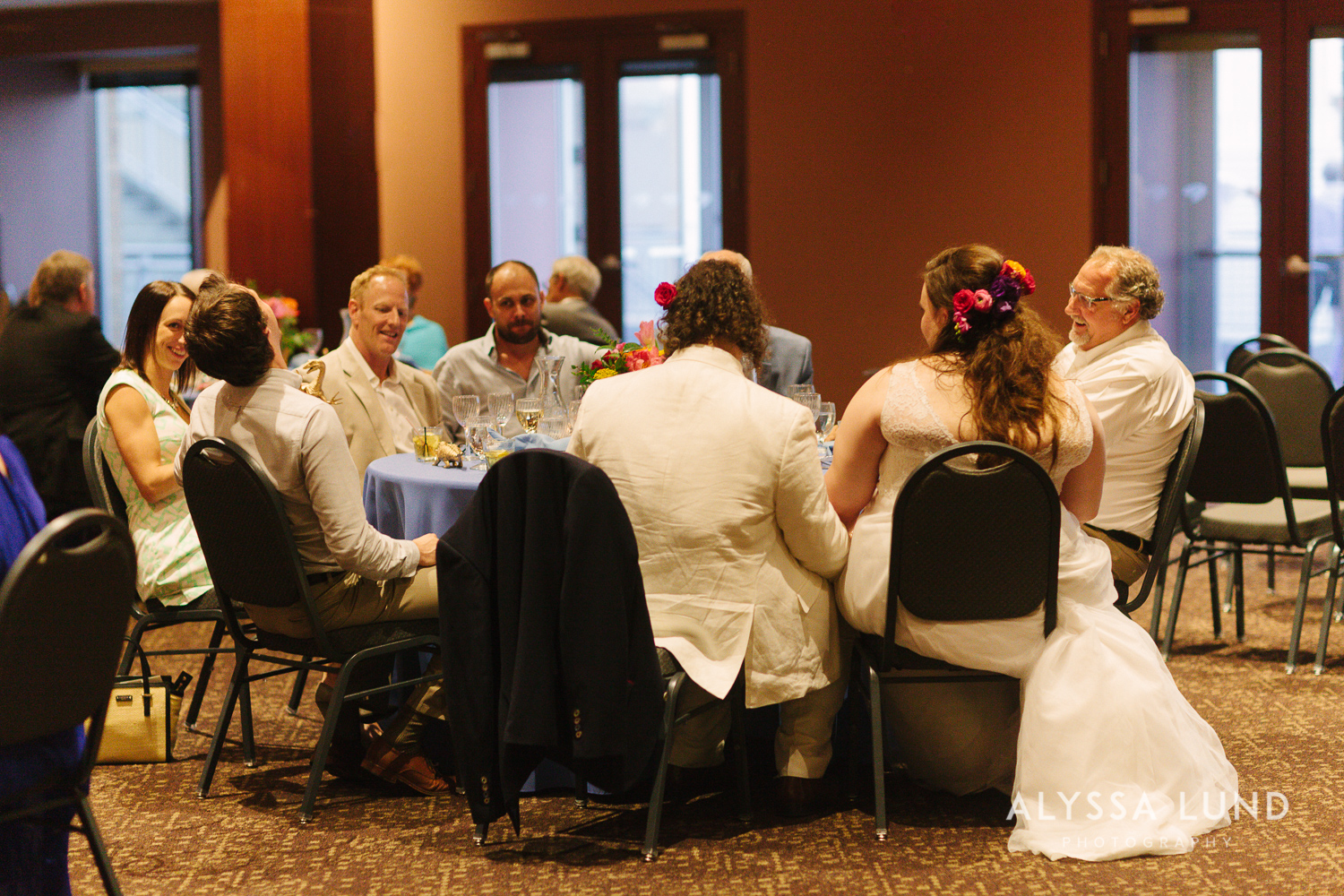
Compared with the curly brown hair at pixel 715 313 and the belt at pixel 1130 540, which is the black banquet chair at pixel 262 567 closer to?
the curly brown hair at pixel 715 313

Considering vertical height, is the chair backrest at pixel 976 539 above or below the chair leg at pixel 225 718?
above

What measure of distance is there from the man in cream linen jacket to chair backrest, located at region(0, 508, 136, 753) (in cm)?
105

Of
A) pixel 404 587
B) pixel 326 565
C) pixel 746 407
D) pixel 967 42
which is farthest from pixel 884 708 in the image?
pixel 967 42

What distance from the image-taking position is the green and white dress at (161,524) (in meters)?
3.37

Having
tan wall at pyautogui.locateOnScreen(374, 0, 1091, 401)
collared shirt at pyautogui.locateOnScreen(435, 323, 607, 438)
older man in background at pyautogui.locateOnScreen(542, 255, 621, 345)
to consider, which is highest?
tan wall at pyautogui.locateOnScreen(374, 0, 1091, 401)

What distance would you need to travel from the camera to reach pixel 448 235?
296 inches

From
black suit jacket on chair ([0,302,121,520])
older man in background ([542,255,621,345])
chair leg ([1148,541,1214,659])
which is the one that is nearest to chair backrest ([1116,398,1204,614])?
chair leg ([1148,541,1214,659])

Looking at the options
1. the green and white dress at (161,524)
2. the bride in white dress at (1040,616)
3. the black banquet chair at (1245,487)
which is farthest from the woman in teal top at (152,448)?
the black banquet chair at (1245,487)

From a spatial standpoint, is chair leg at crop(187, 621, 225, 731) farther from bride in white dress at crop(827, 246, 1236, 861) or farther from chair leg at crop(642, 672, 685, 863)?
bride in white dress at crop(827, 246, 1236, 861)

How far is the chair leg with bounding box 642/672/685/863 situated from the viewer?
2.59m

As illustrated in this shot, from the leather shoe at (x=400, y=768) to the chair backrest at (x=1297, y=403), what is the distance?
11.1 feet

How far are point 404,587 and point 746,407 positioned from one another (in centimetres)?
96

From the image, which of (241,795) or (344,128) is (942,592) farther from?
(344,128)

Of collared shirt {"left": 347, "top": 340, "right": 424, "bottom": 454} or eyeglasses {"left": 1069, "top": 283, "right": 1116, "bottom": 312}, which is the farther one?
collared shirt {"left": 347, "top": 340, "right": 424, "bottom": 454}
